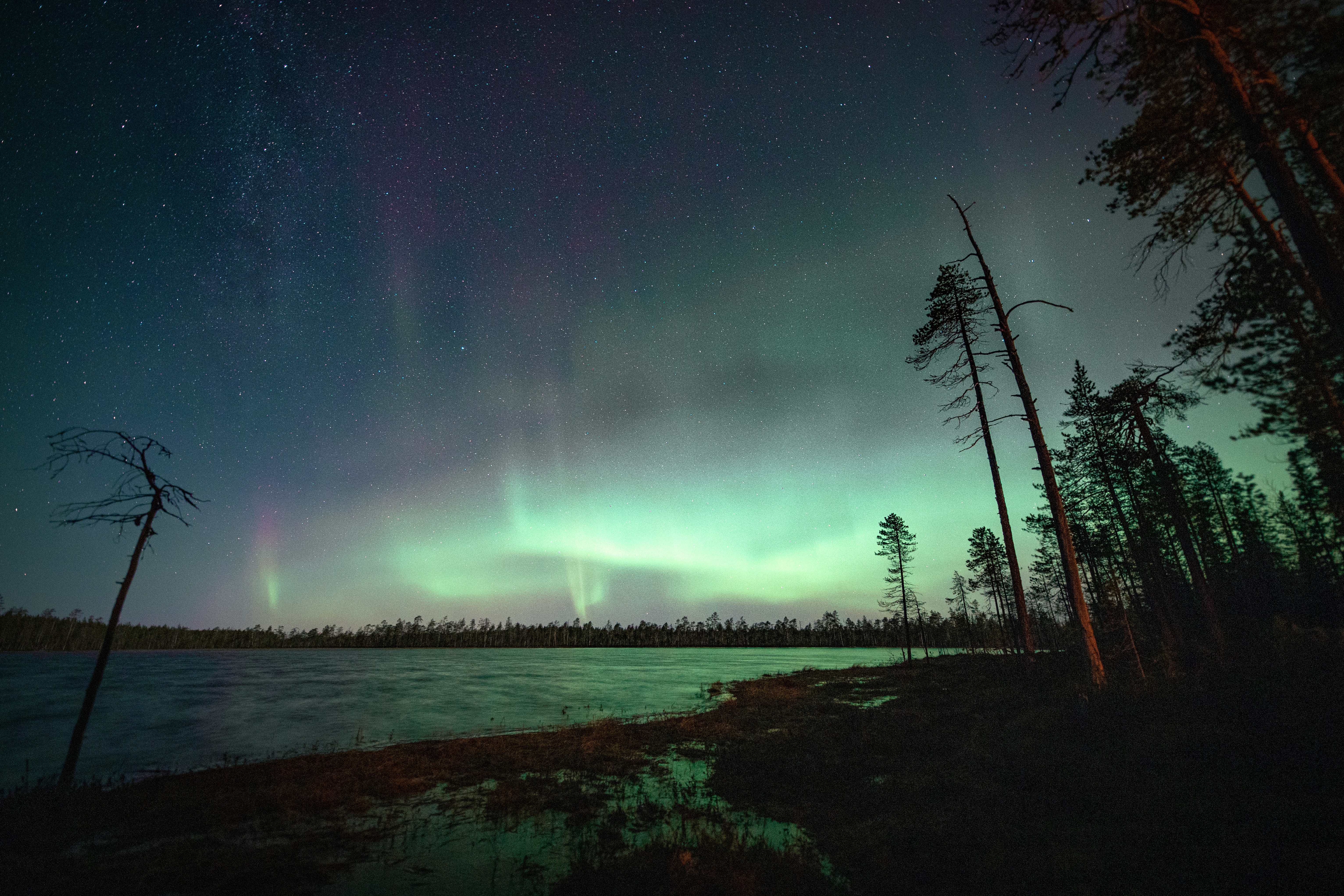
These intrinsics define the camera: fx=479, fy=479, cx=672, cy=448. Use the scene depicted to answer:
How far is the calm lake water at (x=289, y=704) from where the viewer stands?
19656 mm

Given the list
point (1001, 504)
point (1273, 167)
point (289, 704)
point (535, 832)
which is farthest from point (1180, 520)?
point (289, 704)

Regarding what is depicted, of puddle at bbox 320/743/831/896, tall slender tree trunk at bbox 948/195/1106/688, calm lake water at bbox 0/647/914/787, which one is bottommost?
calm lake water at bbox 0/647/914/787

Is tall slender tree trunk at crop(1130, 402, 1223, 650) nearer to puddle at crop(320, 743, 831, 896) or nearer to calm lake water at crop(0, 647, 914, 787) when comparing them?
puddle at crop(320, 743, 831, 896)

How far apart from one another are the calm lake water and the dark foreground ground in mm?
7777

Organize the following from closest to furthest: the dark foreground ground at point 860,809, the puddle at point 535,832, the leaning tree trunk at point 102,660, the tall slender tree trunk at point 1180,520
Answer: the dark foreground ground at point 860,809, the puddle at point 535,832, the leaning tree trunk at point 102,660, the tall slender tree trunk at point 1180,520

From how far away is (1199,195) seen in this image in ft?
25.5

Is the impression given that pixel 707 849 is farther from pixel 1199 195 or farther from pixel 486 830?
pixel 1199 195

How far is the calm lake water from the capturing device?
64.5 feet

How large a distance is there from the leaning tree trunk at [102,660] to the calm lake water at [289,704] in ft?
15.7

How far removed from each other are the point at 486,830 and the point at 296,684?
2038 inches

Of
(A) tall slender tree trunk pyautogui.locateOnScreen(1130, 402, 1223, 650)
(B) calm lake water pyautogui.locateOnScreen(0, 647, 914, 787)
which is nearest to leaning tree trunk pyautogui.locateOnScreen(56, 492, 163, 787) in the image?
(B) calm lake water pyautogui.locateOnScreen(0, 647, 914, 787)

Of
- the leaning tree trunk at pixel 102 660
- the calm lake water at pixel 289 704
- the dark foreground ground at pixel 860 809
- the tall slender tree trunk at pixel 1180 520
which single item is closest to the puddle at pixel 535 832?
the dark foreground ground at pixel 860 809

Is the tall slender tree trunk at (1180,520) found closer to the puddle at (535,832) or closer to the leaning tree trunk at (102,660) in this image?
the puddle at (535,832)

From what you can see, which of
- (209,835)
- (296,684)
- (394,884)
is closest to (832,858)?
(394,884)
